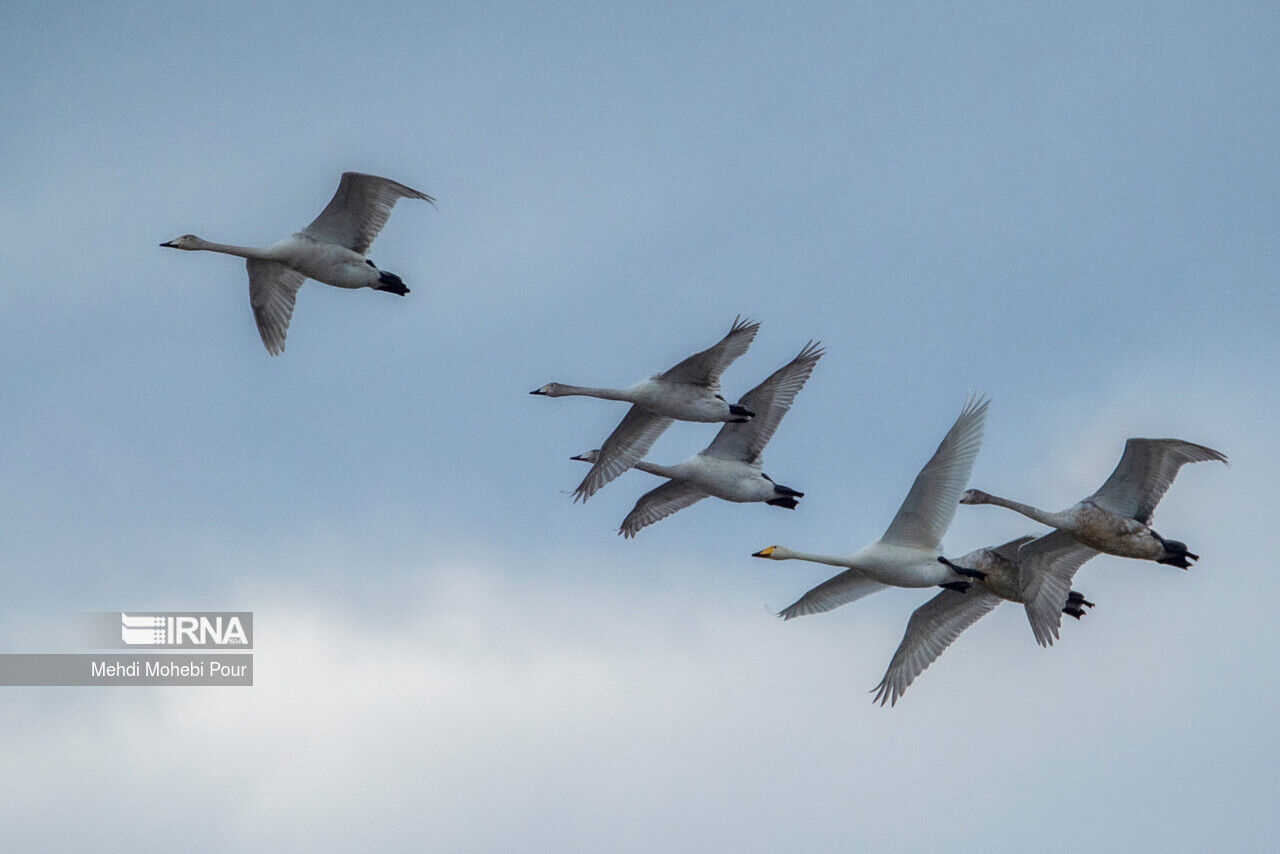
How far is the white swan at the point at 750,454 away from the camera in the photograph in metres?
43.8

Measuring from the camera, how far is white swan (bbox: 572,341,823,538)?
43.8 meters

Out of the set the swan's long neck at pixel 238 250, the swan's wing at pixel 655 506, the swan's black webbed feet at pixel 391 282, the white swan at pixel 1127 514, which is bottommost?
the white swan at pixel 1127 514

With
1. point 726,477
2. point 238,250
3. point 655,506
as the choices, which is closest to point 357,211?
point 238,250

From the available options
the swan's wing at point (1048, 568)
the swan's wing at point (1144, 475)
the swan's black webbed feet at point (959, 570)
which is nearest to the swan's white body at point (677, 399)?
the swan's black webbed feet at point (959, 570)

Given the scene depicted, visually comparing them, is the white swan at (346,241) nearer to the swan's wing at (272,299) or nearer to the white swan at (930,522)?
the swan's wing at (272,299)

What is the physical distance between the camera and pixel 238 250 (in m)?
42.4

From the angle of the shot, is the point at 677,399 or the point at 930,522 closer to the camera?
the point at 930,522

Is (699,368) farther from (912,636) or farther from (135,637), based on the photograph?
(135,637)

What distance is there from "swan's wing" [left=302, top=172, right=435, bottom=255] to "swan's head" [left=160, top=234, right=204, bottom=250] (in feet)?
8.90

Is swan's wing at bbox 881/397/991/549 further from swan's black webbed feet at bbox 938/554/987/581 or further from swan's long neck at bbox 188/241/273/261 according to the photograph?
swan's long neck at bbox 188/241/273/261

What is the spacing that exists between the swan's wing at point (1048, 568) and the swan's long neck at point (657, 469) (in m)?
6.76

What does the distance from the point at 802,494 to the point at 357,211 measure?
9.71 m

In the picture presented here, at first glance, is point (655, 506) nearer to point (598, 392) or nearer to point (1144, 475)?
point (598, 392)

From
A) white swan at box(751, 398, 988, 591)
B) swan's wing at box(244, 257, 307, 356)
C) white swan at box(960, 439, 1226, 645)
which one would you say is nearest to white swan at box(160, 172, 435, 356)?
swan's wing at box(244, 257, 307, 356)
